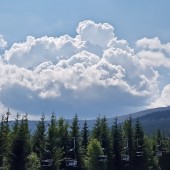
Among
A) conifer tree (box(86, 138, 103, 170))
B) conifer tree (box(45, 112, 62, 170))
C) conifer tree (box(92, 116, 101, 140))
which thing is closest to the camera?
conifer tree (box(45, 112, 62, 170))

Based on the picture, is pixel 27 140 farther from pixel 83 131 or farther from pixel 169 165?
pixel 169 165

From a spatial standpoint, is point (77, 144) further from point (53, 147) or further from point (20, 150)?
point (20, 150)

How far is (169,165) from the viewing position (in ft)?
463

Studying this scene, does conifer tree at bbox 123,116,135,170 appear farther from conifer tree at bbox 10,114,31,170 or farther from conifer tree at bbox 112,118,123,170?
conifer tree at bbox 10,114,31,170

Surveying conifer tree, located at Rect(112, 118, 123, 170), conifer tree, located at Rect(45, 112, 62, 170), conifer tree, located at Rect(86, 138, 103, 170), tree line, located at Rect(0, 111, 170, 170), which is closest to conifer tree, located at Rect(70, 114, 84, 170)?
tree line, located at Rect(0, 111, 170, 170)

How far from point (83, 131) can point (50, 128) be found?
2278 cm

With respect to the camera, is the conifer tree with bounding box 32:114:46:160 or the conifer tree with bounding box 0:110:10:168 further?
the conifer tree with bounding box 32:114:46:160

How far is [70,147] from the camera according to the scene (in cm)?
8669

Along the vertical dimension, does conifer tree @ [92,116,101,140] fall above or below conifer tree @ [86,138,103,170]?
above

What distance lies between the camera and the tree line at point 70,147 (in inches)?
2692

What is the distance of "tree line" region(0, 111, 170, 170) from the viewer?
68.4 meters

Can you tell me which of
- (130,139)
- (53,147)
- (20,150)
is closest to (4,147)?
(20,150)

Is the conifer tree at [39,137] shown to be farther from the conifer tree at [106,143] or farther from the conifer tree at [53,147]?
the conifer tree at [106,143]

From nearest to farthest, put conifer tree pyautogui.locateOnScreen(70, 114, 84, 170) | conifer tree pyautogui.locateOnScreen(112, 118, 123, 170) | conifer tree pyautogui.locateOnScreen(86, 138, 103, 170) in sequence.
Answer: conifer tree pyautogui.locateOnScreen(70, 114, 84, 170)
conifer tree pyautogui.locateOnScreen(86, 138, 103, 170)
conifer tree pyautogui.locateOnScreen(112, 118, 123, 170)
